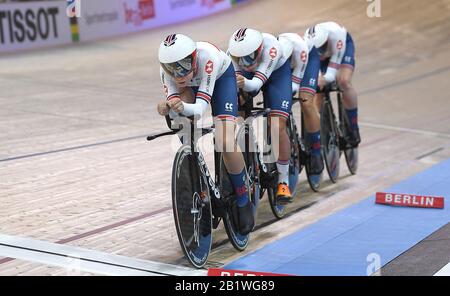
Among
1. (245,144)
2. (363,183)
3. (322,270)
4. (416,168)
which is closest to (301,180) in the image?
(363,183)


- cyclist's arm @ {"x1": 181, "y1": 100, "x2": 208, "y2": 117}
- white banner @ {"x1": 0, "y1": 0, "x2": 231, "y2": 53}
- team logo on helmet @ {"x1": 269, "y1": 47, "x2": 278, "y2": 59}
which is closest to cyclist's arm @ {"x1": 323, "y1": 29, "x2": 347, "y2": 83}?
team logo on helmet @ {"x1": 269, "y1": 47, "x2": 278, "y2": 59}

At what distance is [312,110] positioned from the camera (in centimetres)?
545

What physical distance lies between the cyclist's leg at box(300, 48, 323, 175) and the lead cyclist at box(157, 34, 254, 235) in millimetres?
1409

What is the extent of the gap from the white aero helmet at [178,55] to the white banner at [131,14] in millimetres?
10994

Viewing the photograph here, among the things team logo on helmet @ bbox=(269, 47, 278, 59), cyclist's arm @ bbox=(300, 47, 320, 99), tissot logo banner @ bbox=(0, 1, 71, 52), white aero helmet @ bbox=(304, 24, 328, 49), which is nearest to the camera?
team logo on helmet @ bbox=(269, 47, 278, 59)

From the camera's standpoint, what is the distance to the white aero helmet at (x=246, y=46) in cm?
438

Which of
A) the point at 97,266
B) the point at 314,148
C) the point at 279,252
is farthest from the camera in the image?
the point at 314,148

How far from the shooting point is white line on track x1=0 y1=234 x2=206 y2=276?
362cm

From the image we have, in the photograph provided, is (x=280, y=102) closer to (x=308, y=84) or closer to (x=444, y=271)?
(x=308, y=84)

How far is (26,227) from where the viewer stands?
14.0ft

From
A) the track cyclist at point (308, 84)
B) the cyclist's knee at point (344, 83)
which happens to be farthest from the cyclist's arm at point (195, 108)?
the cyclist's knee at point (344, 83)

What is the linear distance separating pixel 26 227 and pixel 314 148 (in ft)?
7.22

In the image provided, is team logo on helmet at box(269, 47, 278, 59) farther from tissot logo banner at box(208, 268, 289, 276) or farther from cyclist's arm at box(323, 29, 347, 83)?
tissot logo banner at box(208, 268, 289, 276)
